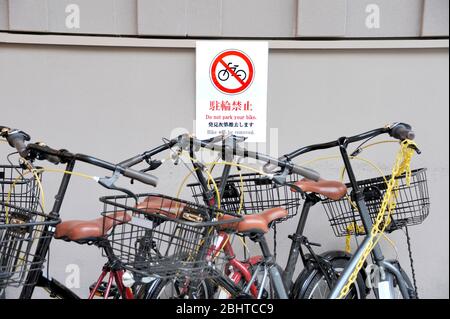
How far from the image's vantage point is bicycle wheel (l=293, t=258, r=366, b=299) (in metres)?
3.03

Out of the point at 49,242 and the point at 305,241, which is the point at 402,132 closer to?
the point at 305,241

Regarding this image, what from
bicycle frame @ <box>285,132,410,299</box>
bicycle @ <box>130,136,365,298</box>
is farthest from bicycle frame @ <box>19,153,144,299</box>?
bicycle frame @ <box>285,132,410,299</box>

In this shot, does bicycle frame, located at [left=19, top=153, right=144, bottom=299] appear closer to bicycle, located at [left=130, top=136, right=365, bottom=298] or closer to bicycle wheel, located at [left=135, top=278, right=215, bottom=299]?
bicycle wheel, located at [left=135, top=278, right=215, bottom=299]

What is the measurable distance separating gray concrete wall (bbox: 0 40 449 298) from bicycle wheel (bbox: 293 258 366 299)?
2.38 feet

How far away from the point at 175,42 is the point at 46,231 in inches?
75.1

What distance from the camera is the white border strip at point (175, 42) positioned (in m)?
3.56

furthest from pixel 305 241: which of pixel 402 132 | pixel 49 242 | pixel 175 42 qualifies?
pixel 175 42

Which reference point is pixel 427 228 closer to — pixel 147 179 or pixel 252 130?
pixel 252 130

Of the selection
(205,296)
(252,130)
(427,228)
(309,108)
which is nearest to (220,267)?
(205,296)

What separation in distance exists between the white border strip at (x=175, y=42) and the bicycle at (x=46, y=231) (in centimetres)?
132

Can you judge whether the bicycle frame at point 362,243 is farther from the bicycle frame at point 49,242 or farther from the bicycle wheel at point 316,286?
the bicycle frame at point 49,242

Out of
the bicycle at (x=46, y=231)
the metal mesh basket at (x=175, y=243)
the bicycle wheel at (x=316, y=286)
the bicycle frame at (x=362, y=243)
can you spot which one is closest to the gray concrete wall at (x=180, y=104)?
the bicycle wheel at (x=316, y=286)

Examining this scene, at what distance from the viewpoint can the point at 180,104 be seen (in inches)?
145

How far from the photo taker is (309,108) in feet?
12.3
